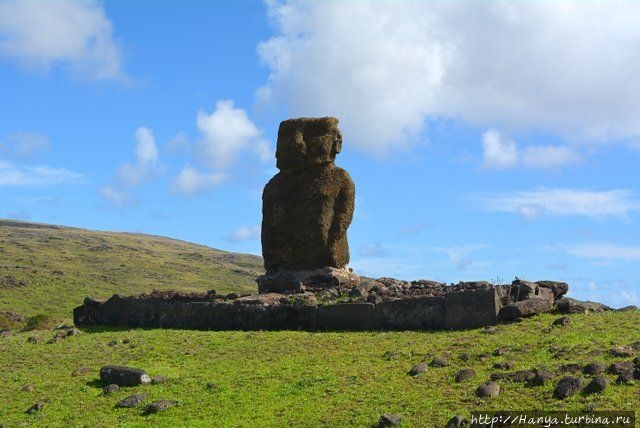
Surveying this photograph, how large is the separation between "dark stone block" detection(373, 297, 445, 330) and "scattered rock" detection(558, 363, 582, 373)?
538 cm

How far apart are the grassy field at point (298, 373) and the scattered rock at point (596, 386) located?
118 mm

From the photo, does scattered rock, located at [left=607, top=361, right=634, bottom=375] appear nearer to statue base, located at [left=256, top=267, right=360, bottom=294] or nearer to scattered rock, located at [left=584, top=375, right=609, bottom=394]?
scattered rock, located at [left=584, top=375, right=609, bottom=394]

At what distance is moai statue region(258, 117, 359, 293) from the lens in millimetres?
23844

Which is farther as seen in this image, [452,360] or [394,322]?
[394,322]

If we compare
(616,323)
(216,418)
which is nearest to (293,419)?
(216,418)

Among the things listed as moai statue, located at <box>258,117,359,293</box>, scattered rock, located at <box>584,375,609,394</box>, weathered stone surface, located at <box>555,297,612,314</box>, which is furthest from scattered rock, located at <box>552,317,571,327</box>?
moai statue, located at <box>258,117,359,293</box>

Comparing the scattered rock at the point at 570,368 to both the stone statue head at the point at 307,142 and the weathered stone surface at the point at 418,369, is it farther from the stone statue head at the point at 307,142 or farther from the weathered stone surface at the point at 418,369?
the stone statue head at the point at 307,142

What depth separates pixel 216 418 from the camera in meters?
12.4

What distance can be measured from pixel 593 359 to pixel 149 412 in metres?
7.27

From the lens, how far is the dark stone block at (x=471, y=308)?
1708 centimetres

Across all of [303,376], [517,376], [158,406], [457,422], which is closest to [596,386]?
[517,376]

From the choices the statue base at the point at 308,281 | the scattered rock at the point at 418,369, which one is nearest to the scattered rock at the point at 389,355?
the scattered rock at the point at 418,369

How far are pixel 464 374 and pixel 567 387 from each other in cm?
192

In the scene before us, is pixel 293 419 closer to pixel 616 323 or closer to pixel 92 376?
pixel 92 376
